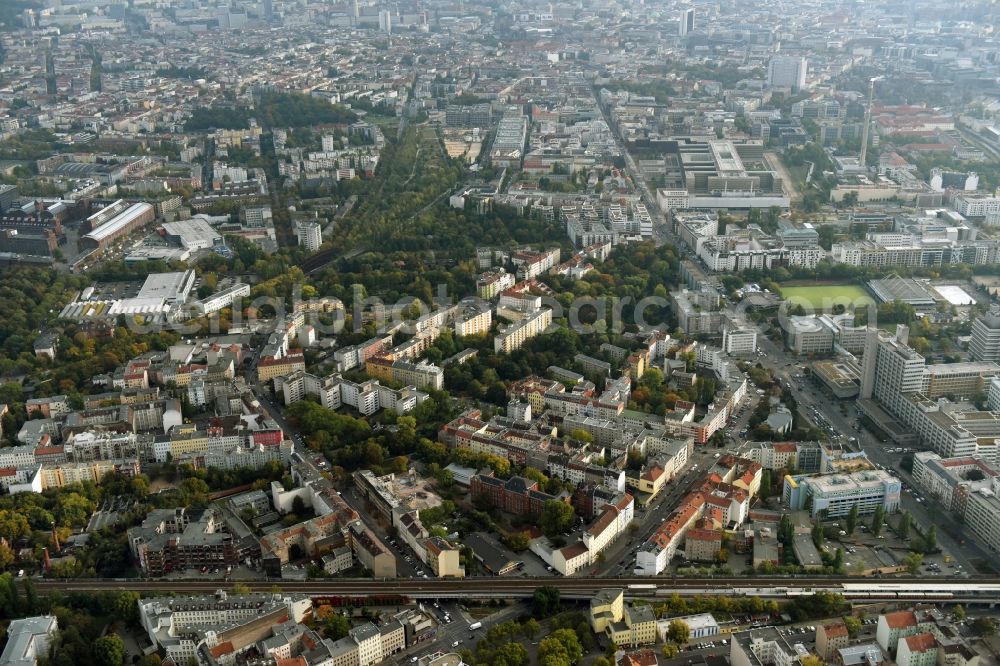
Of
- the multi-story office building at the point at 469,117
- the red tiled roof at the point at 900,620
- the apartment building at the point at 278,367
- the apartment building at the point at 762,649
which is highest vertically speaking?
the multi-story office building at the point at 469,117

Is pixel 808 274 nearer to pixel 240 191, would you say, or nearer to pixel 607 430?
pixel 607 430

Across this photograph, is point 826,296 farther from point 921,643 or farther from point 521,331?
point 921,643

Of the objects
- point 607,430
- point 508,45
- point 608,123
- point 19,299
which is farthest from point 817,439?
point 508,45

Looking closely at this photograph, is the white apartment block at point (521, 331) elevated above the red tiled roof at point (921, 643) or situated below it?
above

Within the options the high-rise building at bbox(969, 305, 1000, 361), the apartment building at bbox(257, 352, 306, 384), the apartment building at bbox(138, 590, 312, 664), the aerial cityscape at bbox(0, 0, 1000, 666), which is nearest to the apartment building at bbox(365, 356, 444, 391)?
the aerial cityscape at bbox(0, 0, 1000, 666)

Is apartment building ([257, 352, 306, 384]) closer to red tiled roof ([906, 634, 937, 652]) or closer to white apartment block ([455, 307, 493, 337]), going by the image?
white apartment block ([455, 307, 493, 337])

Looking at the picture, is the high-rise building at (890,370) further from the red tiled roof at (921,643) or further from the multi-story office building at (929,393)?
the red tiled roof at (921,643)

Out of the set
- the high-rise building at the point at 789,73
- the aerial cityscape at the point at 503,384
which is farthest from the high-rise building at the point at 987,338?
the high-rise building at the point at 789,73
